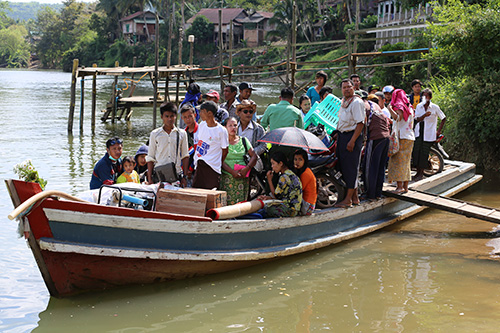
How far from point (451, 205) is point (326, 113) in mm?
2320

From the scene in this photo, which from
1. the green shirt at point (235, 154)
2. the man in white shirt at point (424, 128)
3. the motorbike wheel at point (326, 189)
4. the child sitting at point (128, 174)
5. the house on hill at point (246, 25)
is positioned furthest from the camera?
the house on hill at point (246, 25)

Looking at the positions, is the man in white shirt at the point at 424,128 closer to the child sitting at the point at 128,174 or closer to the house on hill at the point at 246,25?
the child sitting at the point at 128,174

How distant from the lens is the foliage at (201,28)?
61594 mm

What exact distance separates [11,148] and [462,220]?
43.1ft

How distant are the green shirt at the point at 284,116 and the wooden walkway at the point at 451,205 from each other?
2084 mm

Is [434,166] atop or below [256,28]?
below

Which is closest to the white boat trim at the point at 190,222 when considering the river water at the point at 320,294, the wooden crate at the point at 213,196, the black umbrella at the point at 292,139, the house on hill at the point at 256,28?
the wooden crate at the point at 213,196

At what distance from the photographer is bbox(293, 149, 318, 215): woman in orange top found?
6.73 meters

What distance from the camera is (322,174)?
7.86 meters

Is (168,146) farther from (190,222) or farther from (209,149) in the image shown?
(190,222)

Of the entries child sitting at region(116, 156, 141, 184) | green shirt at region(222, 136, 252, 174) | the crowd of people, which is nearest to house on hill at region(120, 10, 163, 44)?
the crowd of people

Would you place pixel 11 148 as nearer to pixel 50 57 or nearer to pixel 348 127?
pixel 348 127

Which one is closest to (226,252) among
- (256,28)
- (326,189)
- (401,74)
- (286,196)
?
(286,196)

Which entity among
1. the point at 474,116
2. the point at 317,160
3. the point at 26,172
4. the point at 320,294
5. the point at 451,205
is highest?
the point at 474,116
